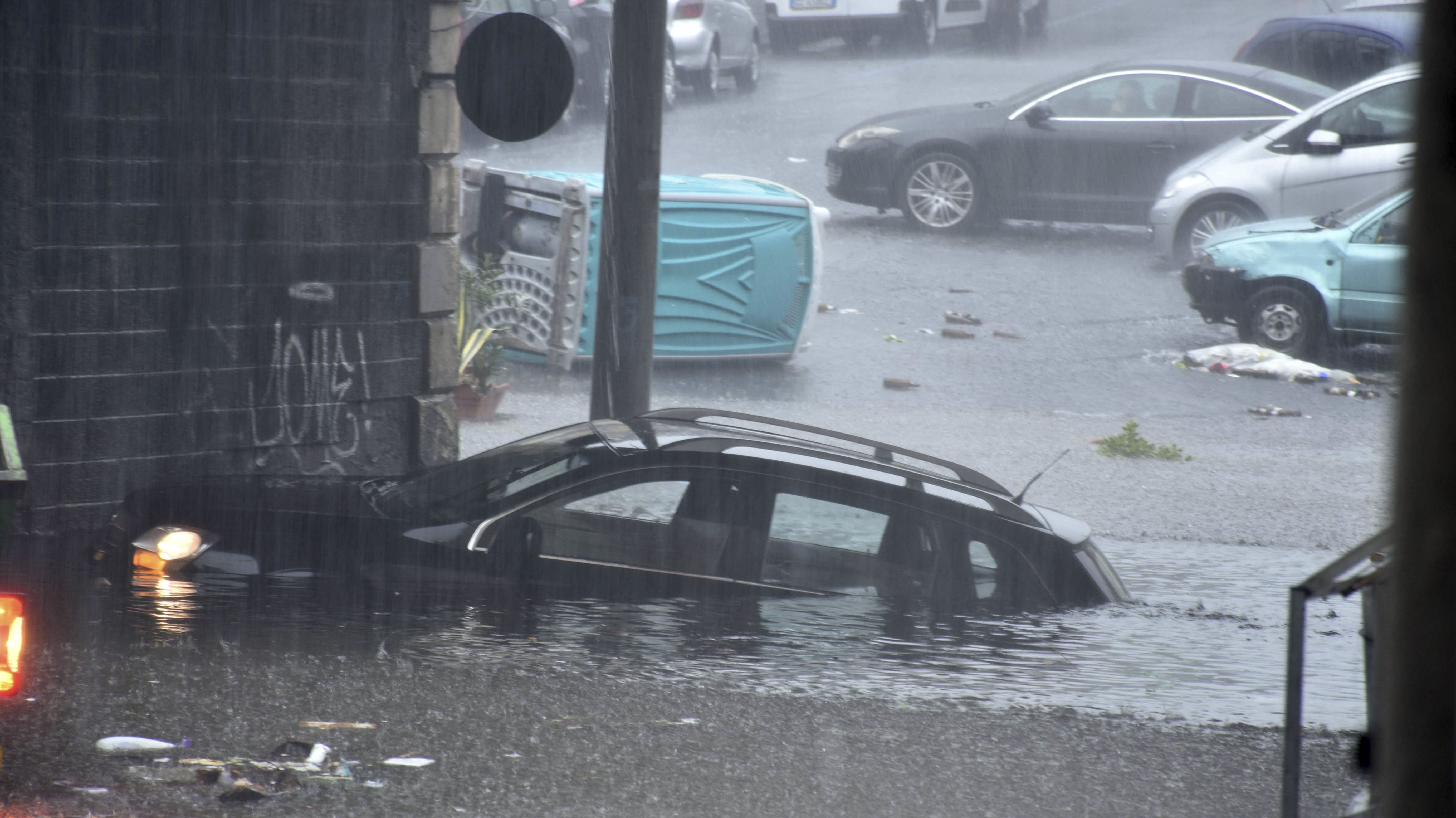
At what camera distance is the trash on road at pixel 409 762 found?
4.48m

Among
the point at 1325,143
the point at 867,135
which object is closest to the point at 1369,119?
the point at 1325,143

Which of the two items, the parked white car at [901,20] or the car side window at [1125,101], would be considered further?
the parked white car at [901,20]

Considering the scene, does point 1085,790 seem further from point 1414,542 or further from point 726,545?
point 1414,542

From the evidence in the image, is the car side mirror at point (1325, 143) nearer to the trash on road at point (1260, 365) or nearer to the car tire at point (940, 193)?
the trash on road at point (1260, 365)

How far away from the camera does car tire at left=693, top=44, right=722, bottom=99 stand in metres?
21.2

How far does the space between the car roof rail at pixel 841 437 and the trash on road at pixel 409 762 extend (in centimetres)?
186

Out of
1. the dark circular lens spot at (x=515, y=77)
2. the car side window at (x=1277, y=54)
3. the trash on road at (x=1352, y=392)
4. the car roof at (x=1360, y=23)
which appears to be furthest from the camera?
the car side window at (x=1277, y=54)

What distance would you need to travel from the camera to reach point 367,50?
308 inches

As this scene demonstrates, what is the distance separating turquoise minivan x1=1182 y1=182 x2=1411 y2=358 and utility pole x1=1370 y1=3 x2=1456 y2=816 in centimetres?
1129

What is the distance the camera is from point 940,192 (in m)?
15.9

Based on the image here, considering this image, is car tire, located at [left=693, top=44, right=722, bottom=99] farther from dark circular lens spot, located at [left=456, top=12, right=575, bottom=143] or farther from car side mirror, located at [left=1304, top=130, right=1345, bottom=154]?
dark circular lens spot, located at [left=456, top=12, right=575, bottom=143]

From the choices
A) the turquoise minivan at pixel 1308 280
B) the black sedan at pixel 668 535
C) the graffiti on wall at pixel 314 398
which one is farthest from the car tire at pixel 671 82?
the black sedan at pixel 668 535

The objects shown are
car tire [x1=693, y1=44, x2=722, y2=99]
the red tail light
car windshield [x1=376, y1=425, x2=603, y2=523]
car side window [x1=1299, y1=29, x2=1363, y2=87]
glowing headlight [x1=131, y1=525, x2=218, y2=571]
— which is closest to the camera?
the red tail light

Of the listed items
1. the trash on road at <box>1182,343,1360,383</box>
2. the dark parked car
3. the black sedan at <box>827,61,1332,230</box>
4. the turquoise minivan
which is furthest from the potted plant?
the dark parked car
